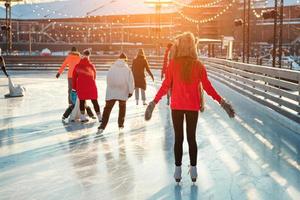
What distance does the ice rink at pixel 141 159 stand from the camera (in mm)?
5176

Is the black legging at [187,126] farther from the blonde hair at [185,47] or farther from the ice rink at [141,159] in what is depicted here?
the blonde hair at [185,47]

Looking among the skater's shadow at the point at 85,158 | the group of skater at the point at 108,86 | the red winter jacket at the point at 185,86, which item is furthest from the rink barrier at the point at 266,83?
the red winter jacket at the point at 185,86

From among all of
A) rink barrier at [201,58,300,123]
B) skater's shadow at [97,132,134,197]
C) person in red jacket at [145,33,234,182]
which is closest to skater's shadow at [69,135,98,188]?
skater's shadow at [97,132,134,197]

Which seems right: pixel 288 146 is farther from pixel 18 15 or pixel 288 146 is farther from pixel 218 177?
pixel 18 15

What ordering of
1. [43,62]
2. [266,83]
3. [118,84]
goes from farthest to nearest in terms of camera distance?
1. [43,62]
2. [266,83]
3. [118,84]

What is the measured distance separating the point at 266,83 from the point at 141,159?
743cm

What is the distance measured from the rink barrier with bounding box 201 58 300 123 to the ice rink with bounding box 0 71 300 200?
13.9 inches

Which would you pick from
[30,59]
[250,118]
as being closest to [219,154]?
[250,118]

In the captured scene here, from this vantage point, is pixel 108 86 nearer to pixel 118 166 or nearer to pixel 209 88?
pixel 118 166

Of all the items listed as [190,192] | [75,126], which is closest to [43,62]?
[75,126]

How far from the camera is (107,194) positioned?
16.5ft

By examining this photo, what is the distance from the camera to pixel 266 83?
13328 mm

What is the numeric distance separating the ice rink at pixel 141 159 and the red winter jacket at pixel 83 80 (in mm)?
697

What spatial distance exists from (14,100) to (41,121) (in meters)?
5.00
